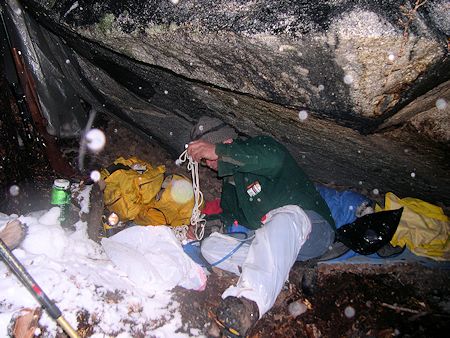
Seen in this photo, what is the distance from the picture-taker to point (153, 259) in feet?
11.8

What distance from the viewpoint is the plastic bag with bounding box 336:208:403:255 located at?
4.11 m

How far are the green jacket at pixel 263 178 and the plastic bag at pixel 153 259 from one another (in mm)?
1076

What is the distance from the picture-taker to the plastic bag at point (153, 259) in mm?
3432

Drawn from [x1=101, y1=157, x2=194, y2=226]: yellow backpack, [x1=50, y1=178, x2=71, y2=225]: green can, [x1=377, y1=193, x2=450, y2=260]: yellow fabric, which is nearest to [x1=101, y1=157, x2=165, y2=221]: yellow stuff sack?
[x1=101, y1=157, x2=194, y2=226]: yellow backpack

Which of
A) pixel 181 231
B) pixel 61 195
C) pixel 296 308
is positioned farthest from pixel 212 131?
pixel 296 308

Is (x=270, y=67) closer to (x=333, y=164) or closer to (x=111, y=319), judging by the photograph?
(x=333, y=164)

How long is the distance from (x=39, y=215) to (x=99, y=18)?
2496mm

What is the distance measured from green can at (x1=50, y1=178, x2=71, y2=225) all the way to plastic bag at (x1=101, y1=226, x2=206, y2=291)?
24.3 inches

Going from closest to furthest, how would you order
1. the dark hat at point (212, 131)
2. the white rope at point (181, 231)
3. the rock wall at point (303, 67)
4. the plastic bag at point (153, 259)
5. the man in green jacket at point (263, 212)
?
the rock wall at point (303, 67) → the man in green jacket at point (263, 212) → the plastic bag at point (153, 259) → the dark hat at point (212, 131) → the white rope at point (181, 231)

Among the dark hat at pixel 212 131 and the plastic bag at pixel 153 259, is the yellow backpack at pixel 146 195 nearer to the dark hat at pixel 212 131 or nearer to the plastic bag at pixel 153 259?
the plastic bag at pixel 153 259

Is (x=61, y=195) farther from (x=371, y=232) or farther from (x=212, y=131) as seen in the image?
(x=371, y=232)

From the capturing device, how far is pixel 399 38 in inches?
80.3

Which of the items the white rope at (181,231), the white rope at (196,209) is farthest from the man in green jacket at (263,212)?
the white rope at (181,231)

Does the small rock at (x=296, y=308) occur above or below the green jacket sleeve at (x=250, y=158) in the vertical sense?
below
